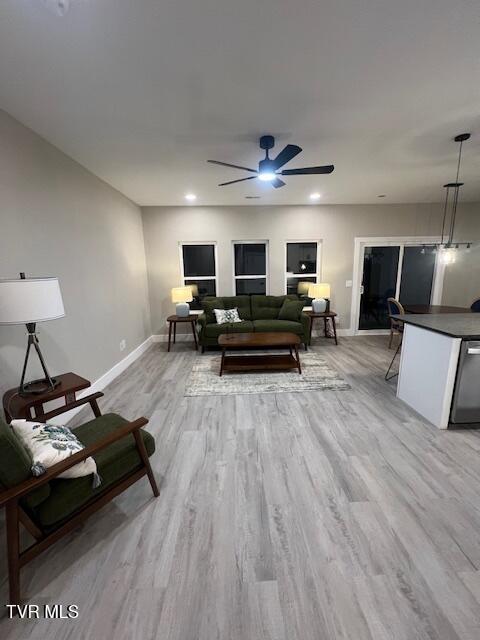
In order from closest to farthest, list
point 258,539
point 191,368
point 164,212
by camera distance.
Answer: point 258,539 < point 191,368 < point 164,212

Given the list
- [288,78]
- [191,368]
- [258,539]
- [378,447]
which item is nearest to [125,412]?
[191,368]

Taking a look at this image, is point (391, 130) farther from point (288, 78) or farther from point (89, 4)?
point (89, 4)

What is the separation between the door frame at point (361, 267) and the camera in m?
5.32

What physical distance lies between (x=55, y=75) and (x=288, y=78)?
4.80ft

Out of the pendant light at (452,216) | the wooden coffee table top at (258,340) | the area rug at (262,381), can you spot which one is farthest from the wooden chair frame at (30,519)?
the pendant light at (452,216)

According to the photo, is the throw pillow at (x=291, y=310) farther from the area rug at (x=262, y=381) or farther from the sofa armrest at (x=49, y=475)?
the sofa armrest at (x=49, y=475)

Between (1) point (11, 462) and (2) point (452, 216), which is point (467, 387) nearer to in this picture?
(1) point (11, 462)

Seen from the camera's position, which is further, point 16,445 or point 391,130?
point 391,130

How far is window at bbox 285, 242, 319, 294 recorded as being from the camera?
5.43 m

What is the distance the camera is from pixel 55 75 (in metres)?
1.63

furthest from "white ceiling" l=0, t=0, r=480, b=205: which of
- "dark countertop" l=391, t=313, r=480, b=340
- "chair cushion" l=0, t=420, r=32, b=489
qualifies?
"chair cushion" l=0, t=420, r=32, b=489

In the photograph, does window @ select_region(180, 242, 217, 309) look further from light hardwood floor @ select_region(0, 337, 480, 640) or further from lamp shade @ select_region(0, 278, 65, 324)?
lamp shade @ select_region(0, 278, 65, 324)

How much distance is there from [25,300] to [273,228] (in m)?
4.46

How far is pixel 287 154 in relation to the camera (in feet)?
7.44
